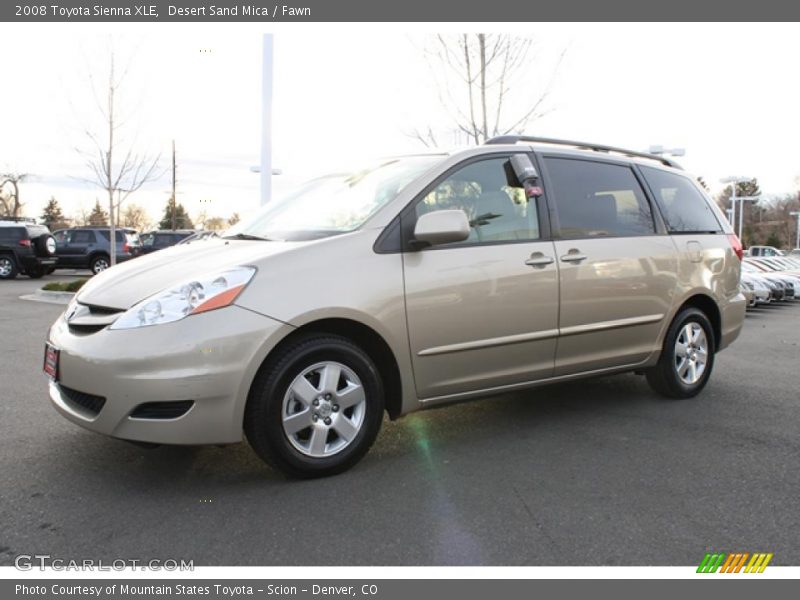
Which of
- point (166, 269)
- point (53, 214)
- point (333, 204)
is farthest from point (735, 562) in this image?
point (53, 214)

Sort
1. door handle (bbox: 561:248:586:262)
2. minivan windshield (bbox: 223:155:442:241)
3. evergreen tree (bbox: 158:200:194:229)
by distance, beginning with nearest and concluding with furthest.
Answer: minivan windshield (bbox: 223:155:442:241) < door handle (bbox: 561:248:586:262) < evergreen tree (bbox: 158:200:194:229)

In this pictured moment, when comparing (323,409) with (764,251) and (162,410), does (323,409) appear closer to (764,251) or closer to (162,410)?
(162,410)

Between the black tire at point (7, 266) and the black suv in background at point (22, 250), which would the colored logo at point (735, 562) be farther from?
the black tire at point (7, 266)

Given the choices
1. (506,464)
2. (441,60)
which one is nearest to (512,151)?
(506,464)

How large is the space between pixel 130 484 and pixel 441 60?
10.3 meters

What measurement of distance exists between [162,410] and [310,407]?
2.27ft

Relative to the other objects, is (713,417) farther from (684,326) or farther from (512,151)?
(512,151)

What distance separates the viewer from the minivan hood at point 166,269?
3.28 m

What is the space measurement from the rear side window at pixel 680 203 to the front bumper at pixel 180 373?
3318 millimetres

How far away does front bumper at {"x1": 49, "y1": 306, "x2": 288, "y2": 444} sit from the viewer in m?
3.01

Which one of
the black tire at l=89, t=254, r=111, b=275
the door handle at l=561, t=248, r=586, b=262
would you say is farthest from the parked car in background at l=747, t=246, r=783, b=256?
the door handle at l=561, t=248, r=586, b=262

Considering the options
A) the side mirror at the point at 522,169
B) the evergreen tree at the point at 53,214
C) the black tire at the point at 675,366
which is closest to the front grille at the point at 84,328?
the side mirror at the point at 522,169

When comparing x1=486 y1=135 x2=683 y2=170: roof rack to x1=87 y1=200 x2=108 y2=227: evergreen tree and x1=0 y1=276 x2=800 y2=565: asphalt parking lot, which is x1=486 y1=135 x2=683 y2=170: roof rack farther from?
x1=87 y1=200 x2=108 y2=227: evergreen tree

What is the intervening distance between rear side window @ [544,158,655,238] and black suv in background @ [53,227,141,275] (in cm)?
2023
